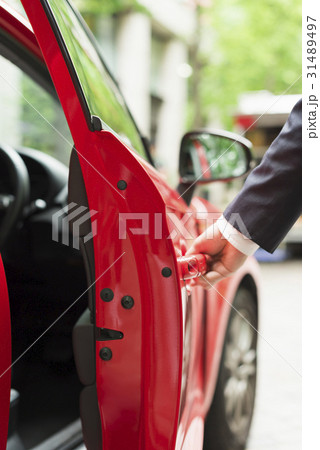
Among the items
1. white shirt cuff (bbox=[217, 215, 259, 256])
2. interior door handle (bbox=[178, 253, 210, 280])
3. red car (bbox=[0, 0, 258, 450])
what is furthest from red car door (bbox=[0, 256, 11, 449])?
white shirt cuff (bbox=[217, 215, 259, 256])

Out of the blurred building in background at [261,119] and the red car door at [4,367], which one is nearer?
the red car door at [4,367]

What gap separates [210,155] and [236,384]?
1177 millimetres

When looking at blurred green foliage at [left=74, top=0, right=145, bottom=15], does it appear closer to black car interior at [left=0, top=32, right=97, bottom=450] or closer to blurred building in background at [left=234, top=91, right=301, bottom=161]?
blurred building in background at [left=234, top=91, right=301, bottom=161]

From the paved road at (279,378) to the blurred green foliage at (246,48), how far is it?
11.2 meters

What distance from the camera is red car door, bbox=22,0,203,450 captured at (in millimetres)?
1762

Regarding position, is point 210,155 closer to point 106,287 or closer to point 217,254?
point 217,254

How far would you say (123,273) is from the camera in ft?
5.92

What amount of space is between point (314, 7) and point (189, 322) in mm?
1081

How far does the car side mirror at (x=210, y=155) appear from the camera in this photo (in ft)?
9.59

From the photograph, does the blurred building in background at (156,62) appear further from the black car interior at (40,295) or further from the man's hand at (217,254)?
the man's hand at (217,254)

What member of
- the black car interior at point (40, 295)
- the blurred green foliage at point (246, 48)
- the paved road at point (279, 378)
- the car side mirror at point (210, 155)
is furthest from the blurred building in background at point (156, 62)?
the car side mirror at point (210, 155)

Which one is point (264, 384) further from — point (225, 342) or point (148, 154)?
point (148, 154)

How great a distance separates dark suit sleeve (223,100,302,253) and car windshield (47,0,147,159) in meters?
0.52

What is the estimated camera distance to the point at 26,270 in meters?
3.28
